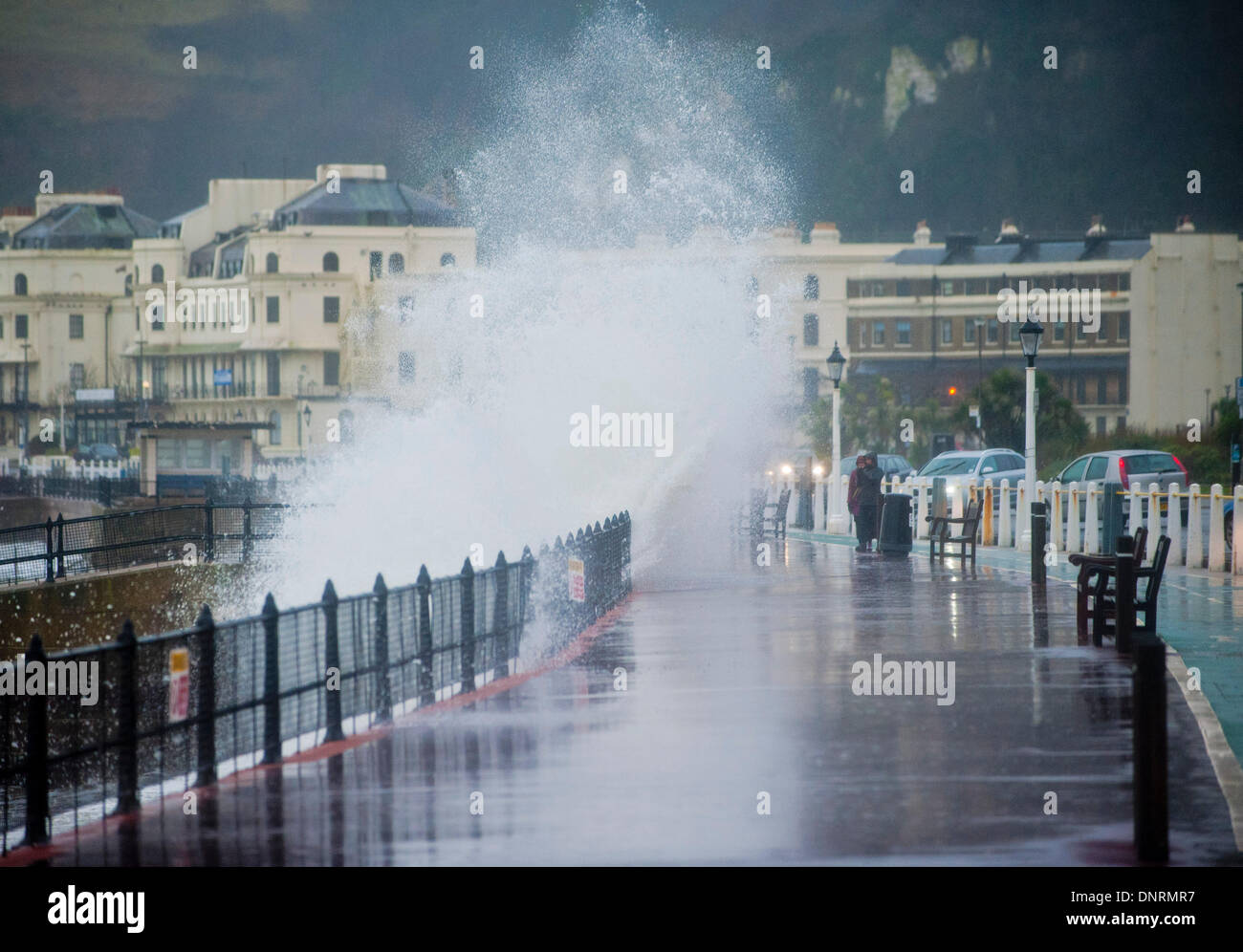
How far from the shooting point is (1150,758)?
760 cm

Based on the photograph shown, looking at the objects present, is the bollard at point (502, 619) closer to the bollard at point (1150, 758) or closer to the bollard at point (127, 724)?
the bollard at point (127, 724)

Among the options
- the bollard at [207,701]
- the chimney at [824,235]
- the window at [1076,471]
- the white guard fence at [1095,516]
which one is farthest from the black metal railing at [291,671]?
the chimney at [824,235]

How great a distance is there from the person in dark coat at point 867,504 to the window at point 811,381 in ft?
178

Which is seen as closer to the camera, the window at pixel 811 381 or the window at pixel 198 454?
the window at pixel 198 454

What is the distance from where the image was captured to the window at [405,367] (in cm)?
7350

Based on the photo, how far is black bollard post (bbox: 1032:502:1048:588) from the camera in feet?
64.6

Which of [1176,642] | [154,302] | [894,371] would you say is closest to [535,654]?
[1176,642]

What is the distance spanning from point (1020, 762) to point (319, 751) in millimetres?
4411

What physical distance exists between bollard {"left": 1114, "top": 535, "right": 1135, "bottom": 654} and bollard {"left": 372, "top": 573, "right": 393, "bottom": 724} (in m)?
5.60

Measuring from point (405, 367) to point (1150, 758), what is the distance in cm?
6807

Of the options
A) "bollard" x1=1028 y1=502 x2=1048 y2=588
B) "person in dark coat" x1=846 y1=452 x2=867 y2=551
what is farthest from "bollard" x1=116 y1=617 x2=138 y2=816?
"person in dark coat" x1=846 y1=452 x2=867 y2=551

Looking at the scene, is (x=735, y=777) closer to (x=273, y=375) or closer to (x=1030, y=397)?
(x=1030, y=397)

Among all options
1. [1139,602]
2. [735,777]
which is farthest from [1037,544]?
[735,777]
